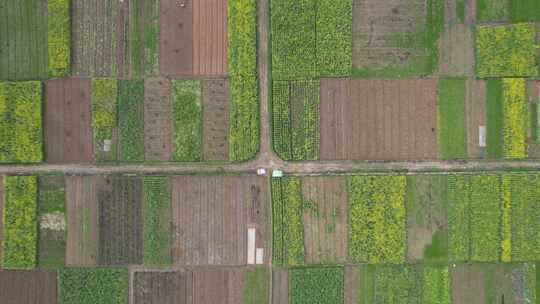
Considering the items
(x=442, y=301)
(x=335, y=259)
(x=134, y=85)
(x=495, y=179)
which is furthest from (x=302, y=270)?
(x=134, y=85)

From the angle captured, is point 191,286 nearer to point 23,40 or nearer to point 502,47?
point 23,40

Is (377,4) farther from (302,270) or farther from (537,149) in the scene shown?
(302,270)

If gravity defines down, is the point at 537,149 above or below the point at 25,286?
above

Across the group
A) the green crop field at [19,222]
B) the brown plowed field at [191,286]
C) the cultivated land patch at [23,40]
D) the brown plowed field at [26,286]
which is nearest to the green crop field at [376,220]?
the brown plowed field at [191,286]

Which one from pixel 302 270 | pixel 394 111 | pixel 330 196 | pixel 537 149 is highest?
pixel 394 111

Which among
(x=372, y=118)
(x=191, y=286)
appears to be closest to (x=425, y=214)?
(x=372, y=118)
